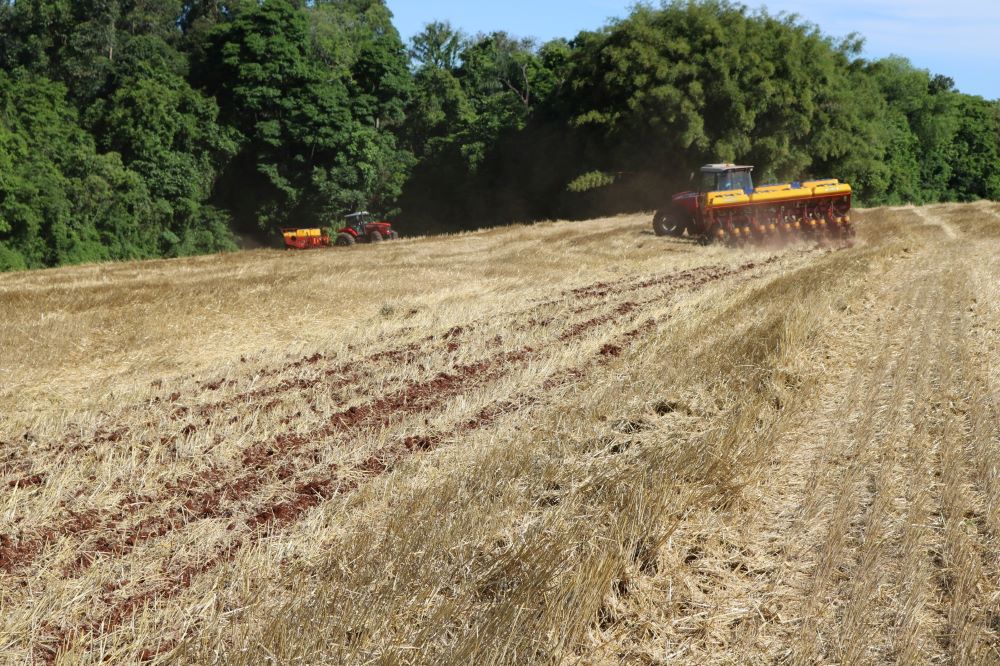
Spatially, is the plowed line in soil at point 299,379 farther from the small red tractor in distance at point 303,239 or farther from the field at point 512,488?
the small red tractor in distance at point 303,239

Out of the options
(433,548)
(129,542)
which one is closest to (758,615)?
(433,548)

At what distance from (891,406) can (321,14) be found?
2489 inches

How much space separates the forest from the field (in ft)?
88.4

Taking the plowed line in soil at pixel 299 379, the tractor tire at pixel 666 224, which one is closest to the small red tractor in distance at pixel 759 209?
the tractor tire at pixel 666 224

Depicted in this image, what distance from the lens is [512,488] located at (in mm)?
5801

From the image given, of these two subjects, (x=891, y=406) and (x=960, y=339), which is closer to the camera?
(x=891, y=406)

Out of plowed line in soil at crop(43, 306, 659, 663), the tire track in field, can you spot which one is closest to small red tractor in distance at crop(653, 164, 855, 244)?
the tire track in field

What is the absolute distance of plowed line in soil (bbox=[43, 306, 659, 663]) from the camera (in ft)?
14.6

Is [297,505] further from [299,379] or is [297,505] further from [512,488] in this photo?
[299,379]

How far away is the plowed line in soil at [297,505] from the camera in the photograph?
445cm

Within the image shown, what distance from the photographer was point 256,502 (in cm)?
614

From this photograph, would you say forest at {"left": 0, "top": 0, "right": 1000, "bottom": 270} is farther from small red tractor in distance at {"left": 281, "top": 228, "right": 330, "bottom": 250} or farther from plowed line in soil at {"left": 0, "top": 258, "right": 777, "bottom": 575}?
plowed line in soil at {"left": 0, "top": 258, "right": 777, "bottom": 575}

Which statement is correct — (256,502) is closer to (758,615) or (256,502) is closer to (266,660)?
(266,660)

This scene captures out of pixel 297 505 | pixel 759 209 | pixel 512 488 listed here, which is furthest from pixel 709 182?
pixel 297 505
